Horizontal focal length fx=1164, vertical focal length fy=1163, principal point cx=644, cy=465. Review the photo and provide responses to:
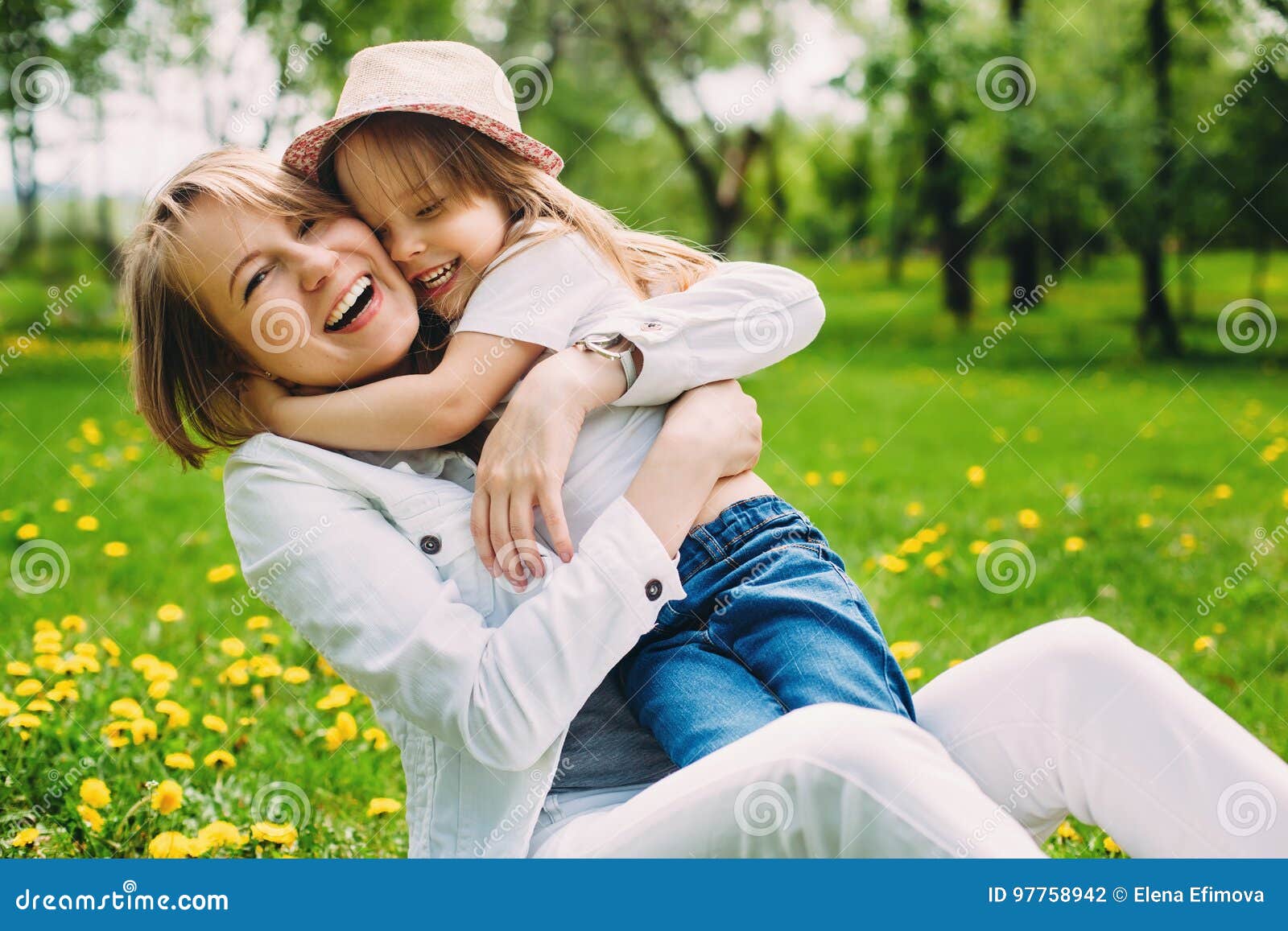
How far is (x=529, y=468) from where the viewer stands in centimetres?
153

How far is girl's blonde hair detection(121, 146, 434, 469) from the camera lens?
1595 mm

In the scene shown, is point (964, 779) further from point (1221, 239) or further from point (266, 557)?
point (1221, 239)

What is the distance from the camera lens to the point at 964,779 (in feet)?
4.26

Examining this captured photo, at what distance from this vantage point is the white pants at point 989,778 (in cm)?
125

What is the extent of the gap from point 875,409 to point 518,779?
23.2 ft

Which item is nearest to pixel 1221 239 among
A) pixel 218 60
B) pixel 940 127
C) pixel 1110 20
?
pixel 1110 20

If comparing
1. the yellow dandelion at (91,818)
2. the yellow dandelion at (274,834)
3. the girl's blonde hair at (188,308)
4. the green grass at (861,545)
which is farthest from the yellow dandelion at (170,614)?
the girl's blonde hair at (188,308)

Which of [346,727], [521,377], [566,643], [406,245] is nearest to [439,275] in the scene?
[406,245]

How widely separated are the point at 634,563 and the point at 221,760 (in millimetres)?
1329

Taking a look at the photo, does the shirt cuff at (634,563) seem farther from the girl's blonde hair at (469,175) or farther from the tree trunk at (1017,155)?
the tree trunk at (1017,155)

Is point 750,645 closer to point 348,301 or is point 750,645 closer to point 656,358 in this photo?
point 656,358

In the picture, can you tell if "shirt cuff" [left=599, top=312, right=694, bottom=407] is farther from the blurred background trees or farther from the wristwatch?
the blurred background trees

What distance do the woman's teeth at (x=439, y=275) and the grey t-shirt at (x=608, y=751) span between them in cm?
65

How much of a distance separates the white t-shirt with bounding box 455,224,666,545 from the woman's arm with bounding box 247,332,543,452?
4 cm
